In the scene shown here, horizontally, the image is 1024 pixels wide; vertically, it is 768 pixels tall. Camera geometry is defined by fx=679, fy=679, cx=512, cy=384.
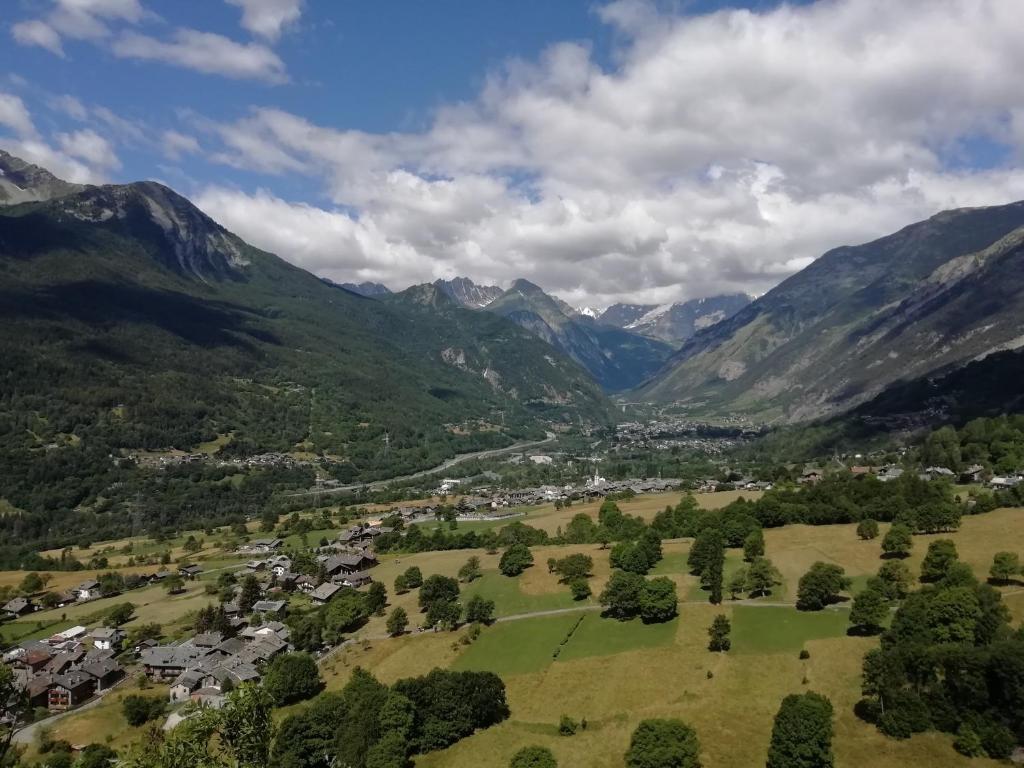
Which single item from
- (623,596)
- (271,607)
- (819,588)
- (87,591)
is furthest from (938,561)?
(87,591)

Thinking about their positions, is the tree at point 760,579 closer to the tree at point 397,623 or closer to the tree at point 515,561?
the tree at point 515,561

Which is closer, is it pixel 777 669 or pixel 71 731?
pixel 777 669

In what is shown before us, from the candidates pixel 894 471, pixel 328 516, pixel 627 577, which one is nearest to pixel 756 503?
pixel 627 577

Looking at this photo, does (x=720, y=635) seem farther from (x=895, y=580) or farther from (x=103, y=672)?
(x=103, y=672)

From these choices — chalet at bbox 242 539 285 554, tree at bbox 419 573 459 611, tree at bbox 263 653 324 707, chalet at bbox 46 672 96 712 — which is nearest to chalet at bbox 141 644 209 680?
chalet at bbox 46 672 96 712

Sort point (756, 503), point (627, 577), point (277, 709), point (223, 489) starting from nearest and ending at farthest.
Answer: point (277, 709) → point (627, 577) → point (756, 503) → point (223, 489)

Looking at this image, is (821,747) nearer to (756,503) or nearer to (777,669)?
(777,669)

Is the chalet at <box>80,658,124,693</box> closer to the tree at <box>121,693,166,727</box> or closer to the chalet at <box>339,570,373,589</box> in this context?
the tree at <box>121,693,166,727</box>
